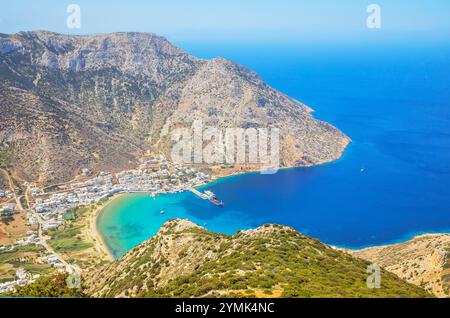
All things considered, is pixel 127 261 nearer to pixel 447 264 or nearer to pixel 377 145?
pixel 447 264

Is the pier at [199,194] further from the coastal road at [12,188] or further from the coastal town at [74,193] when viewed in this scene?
the coastal road at [12,188]

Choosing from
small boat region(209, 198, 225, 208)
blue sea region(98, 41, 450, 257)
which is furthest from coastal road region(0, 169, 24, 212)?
small boat region(209, 198, 225, 208)

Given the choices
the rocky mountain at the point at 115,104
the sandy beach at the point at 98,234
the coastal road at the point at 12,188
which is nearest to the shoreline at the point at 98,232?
the sandy beach at the point at 98,234

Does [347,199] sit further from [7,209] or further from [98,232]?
[7,209]

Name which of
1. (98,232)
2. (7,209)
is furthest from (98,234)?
(7,209)

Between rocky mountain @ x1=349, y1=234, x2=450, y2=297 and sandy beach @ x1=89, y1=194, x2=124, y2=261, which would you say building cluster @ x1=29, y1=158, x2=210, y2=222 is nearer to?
sandy beach @ x1=89, y1=194, x2=124, y2=261
